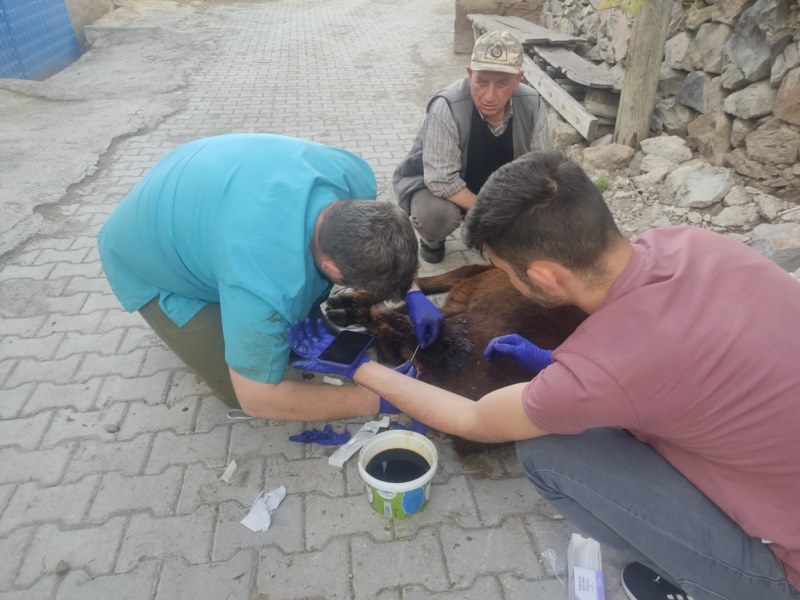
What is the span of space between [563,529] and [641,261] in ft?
3.78

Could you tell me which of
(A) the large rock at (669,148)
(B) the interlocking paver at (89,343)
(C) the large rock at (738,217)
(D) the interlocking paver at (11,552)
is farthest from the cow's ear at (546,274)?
(A) the large rock at (669,148)

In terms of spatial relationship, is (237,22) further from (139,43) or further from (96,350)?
(96,350)

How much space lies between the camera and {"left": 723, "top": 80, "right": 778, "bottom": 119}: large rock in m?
3.55

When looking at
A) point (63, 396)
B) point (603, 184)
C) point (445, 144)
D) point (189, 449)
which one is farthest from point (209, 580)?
point (603, 184)

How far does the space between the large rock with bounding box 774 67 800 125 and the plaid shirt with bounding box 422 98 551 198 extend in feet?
4.98

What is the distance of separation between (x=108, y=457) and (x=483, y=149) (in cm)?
254

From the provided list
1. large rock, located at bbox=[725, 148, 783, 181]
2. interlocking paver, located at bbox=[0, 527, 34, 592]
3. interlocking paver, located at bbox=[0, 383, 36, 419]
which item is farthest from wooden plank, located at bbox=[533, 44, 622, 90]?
interlocking paver, located at bbox=[0, 527, 34, 592]

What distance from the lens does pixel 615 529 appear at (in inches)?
64.6

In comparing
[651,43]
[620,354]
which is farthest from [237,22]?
[620,354]

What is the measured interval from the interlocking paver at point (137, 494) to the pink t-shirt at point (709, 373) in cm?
154

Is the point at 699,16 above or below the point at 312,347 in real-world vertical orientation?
above

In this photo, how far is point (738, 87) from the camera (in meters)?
3.77

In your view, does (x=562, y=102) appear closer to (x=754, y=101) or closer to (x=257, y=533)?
(x=754, y=101)

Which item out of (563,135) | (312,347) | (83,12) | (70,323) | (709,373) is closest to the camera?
(709,373)
